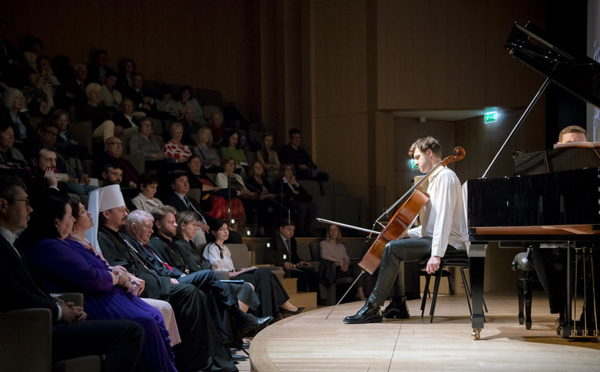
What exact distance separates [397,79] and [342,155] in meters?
1.35

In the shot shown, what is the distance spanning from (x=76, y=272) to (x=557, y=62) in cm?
273

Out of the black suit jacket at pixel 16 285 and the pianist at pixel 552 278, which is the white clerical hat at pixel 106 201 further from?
the pianist at pixel 552 278

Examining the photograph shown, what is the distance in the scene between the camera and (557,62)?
3803 millimetres

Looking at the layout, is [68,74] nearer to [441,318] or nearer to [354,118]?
[354,118]

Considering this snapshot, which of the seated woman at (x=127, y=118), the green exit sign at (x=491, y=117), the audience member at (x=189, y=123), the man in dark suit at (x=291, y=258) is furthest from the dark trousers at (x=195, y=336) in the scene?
the green exit sign at (x=491, y=117)

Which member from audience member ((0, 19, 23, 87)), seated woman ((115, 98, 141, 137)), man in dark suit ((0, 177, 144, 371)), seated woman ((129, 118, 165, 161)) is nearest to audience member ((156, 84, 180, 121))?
seated woman ((115, 98, 141, 137))

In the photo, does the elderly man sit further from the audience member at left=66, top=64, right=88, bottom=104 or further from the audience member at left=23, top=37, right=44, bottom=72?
the audience member at left=23, top=37, right=44, bottom=72

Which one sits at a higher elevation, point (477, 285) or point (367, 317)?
point (477, 285)

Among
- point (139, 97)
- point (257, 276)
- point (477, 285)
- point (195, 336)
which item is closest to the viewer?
point (477, 285)

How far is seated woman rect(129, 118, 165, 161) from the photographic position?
24.1ft

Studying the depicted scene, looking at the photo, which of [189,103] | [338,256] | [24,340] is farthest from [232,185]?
[24,340]

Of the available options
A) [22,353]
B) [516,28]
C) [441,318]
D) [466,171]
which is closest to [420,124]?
[466,171]

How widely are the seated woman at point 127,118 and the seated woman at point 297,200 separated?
1724mm

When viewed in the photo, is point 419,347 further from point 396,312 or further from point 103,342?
point 103,342
